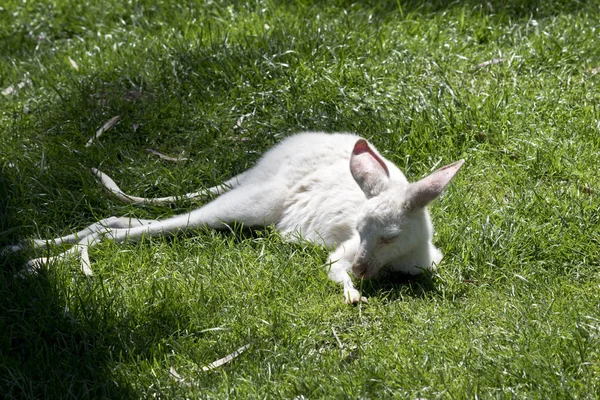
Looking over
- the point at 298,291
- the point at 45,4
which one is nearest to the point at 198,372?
the point at 298,291

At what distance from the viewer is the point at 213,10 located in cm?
744

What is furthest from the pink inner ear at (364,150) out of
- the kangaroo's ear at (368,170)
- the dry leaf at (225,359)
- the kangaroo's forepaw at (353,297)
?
the dry leaf at (225,359)

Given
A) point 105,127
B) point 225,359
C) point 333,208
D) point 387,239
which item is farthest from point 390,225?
point 105,127

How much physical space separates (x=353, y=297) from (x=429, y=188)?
65 cm

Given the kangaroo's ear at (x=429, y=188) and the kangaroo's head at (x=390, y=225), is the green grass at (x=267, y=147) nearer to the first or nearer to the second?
the kangaroo's head at (x=390, y=225)

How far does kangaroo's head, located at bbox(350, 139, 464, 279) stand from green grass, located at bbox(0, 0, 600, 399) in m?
0.16

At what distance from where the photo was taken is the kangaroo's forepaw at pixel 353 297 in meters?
4.40

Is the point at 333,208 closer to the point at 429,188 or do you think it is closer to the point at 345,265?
the point at 345,265

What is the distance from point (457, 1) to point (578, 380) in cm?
422

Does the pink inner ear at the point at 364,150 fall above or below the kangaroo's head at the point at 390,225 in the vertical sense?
above

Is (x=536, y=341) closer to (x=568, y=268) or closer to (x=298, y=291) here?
(x=568, y=268)

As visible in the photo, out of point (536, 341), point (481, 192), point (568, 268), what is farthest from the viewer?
point (481, 192)

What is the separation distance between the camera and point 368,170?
4.62 meters

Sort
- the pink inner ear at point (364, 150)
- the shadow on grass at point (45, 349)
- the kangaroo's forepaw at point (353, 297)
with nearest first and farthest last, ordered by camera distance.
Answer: the shadow on grass at point (45, 349) < the kangaroo's forepaw at point (353, 297) < the pink inner ear at point (364, 150)
